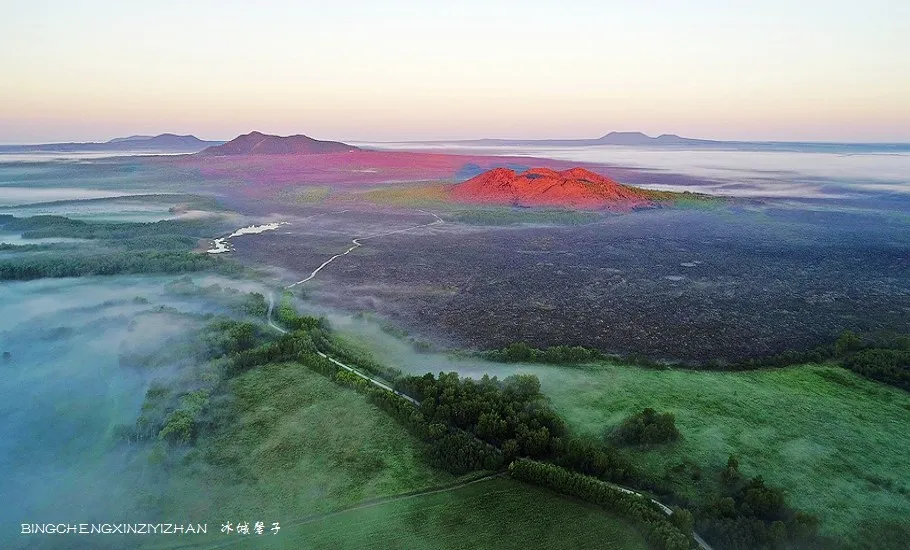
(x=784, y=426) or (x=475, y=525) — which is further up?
(x=784, y=426)

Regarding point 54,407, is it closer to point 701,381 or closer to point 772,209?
point 701,381

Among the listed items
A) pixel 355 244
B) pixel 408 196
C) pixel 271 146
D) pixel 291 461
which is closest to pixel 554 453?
pixel 291 461

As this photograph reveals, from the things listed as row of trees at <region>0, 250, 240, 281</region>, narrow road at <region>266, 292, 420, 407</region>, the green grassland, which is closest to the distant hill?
the green grassland

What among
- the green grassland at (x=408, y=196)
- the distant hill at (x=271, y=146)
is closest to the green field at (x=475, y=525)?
the green grassland at (x=408, y=196)

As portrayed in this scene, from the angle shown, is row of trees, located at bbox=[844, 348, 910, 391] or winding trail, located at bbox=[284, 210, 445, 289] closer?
row of trees, located at bbox=[844, 348, 910, 391]

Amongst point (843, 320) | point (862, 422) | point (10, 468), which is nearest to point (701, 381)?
point (862, 422)

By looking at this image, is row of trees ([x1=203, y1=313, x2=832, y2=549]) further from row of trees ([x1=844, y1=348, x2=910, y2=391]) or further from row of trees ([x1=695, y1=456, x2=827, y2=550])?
row of trees ([x1=844, y1=348, x2=910, y2=391])

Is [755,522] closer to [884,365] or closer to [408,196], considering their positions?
[884,365]

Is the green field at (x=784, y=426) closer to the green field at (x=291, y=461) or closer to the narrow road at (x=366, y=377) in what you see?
the narrow road at (x=366, y=377)
